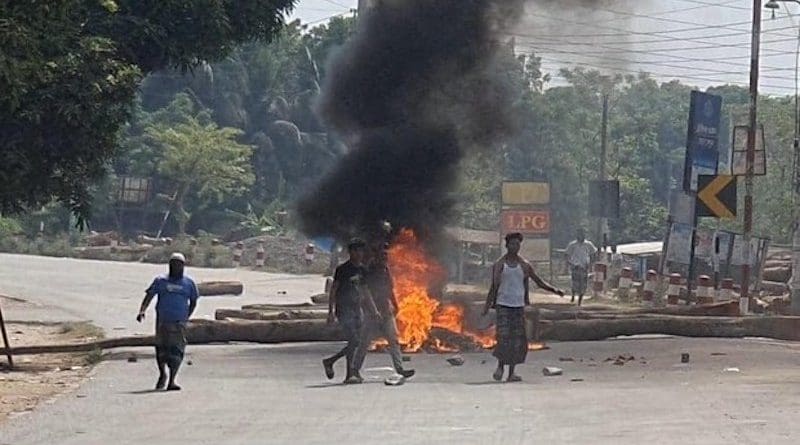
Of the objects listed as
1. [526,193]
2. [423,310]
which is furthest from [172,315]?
[526,193]

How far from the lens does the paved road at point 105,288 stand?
28531 millimetres

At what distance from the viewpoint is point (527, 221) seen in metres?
37.4

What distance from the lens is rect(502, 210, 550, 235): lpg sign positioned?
37250 millimetres

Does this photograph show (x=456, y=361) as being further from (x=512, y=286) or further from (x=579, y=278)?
(x=579, y=278)

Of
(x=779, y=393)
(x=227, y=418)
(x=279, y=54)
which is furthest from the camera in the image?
(x=279, y=54)

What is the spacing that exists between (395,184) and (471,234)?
18.9 metres

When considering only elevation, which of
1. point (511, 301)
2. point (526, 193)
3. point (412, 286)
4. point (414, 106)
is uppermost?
point (414, 106)

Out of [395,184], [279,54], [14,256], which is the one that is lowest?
[14,256]

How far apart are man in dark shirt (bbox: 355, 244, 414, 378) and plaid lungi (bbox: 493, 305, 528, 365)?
105cm

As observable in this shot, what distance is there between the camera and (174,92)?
7738 centimetres

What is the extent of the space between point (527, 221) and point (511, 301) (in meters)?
21.2

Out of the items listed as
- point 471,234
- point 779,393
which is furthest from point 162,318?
point 471,234

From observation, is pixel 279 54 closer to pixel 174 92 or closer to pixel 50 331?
pixel 174 92

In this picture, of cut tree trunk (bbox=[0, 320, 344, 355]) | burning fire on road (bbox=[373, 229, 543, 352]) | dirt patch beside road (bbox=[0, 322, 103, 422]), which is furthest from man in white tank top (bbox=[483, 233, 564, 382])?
dirt patch beside road (bbox=[0, 322, 103, 422])
